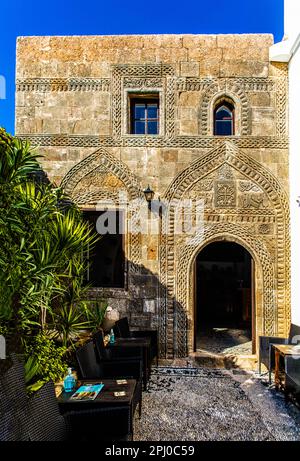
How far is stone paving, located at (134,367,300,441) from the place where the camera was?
11.9 ft

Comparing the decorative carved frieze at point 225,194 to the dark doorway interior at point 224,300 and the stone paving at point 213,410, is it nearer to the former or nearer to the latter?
the dark doorway interior at point 224,300

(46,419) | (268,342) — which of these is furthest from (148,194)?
(46,419)

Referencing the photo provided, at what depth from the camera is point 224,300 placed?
33.1 feet

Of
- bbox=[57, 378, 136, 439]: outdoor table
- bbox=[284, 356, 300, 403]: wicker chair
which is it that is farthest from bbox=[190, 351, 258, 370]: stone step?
bbox=[57, 378, 136, 439]: outdoor table

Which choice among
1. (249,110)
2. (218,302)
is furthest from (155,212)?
(218,302)

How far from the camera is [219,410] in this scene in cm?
416

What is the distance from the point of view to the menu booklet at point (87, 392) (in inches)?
120

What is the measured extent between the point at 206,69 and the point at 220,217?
2.86 metres

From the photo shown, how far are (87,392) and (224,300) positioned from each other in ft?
24.8

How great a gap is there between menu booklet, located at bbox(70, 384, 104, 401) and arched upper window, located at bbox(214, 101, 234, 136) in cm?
503

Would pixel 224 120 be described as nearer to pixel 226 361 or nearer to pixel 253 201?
pixel 253 201

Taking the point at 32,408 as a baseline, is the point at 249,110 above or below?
above

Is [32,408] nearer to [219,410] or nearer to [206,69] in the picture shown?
[219,410]
